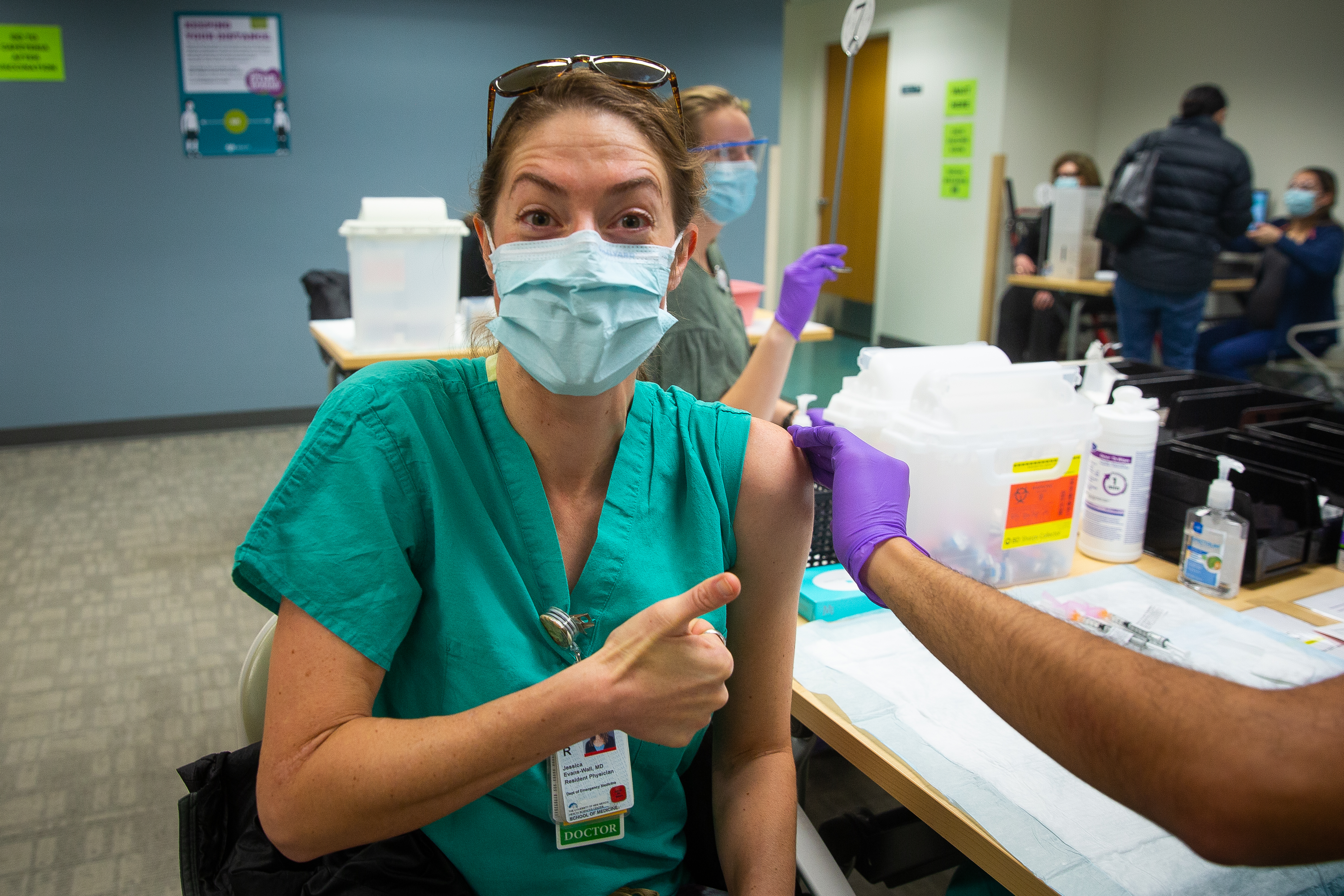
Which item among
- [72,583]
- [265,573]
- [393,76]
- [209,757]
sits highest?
[393,76]

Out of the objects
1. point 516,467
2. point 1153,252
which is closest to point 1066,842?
point 516,467

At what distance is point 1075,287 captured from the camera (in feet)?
16.7

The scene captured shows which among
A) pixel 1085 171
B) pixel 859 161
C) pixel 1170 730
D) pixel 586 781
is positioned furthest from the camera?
pixel 859 161

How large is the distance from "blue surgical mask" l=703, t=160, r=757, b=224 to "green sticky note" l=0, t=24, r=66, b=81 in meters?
3.67

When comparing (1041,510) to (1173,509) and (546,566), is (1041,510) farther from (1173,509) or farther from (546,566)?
(546,566)

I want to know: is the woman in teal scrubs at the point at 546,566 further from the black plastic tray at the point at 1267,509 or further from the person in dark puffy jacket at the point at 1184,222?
the person in dark puffy jacket at the point at 1184,222

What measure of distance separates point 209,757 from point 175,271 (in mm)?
4323

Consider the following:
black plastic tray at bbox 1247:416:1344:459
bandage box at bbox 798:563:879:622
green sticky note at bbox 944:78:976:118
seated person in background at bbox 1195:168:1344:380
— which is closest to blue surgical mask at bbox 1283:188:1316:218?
seated person in background at bbox 1195:168:1344:380

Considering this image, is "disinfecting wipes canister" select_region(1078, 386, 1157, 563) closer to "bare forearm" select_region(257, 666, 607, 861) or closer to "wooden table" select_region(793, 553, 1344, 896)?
"wooden table" select_region(793, 553, 1344, 896)

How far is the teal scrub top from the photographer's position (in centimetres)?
87

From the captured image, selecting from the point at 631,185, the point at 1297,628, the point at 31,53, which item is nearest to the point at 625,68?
the point at 631,185

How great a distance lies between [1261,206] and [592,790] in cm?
606

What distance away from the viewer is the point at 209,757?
37.1 inches

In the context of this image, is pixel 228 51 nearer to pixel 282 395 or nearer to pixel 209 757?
pixel 282 395
